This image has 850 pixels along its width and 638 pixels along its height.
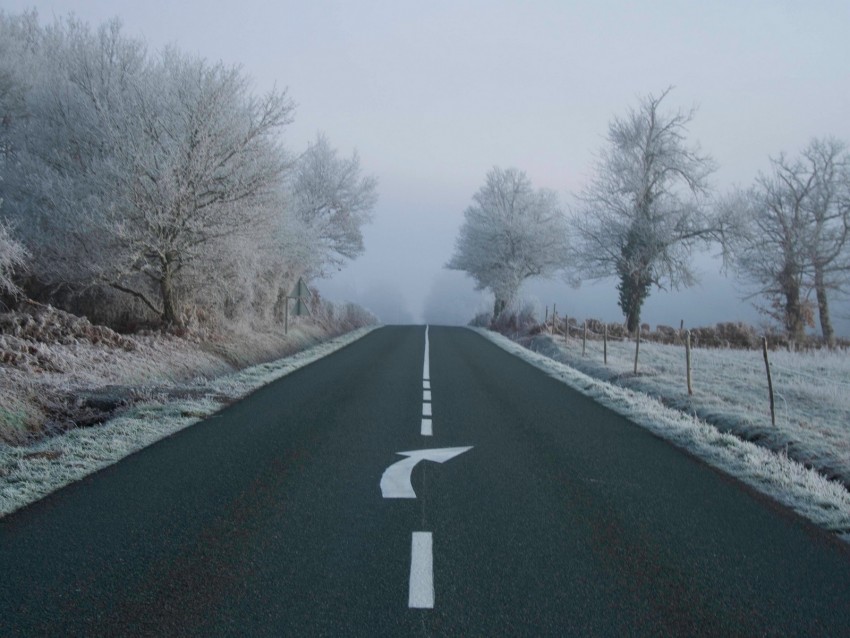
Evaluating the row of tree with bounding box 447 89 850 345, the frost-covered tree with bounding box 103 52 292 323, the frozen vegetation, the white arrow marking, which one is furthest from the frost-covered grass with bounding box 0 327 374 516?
the row of tree with bounding box 447 89 850 345

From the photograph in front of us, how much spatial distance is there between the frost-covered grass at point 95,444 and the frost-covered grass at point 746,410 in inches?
259

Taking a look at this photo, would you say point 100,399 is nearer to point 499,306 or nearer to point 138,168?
point 138,168

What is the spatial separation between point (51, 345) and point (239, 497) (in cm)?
871

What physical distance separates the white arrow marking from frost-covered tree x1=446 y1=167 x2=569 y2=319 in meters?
41.2

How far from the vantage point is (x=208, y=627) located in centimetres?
364

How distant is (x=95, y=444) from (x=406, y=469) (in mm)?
3593

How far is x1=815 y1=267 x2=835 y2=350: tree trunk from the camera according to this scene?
37062 millimetres

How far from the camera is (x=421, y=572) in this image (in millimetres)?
4418

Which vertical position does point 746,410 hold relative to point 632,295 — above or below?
below

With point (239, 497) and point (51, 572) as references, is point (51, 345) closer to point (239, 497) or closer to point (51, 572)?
point (239, 497)

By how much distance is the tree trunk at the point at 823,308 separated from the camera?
37062 mm

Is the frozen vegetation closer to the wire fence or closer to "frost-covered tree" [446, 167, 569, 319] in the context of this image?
the wire fence

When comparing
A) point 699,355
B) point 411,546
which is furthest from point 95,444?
point 699,355

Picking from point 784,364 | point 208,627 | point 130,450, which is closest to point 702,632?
point 208,627
